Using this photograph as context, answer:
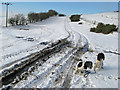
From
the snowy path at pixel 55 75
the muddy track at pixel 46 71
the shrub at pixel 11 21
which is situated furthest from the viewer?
the shrub at pixel 11 21

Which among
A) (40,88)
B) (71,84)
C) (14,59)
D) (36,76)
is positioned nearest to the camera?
(40,88)

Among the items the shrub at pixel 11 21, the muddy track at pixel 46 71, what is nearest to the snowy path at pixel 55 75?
the muddy track at pixel 46 71

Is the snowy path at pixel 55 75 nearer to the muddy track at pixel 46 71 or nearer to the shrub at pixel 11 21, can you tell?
the muddy track at pixel 46 71

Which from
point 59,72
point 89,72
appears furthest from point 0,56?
point 89,72

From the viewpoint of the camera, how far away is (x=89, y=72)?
772cm

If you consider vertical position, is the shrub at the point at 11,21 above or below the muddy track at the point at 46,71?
above

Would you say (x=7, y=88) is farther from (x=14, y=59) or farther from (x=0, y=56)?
(x=0, y=56)

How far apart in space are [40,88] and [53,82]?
79 centimetres

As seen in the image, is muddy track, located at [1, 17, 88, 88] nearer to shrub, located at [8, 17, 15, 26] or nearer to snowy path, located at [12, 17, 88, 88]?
snowy path, located at [12, 17, 88, 88]

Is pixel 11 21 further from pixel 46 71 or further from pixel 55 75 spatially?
pixel 55 75

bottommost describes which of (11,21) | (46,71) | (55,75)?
(55,75)

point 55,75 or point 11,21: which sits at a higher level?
point 11,21

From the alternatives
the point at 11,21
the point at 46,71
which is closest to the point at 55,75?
the point at 46,71

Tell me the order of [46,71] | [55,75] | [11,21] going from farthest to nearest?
1. [11,21]
2. [46,71]
3. [55,75]
